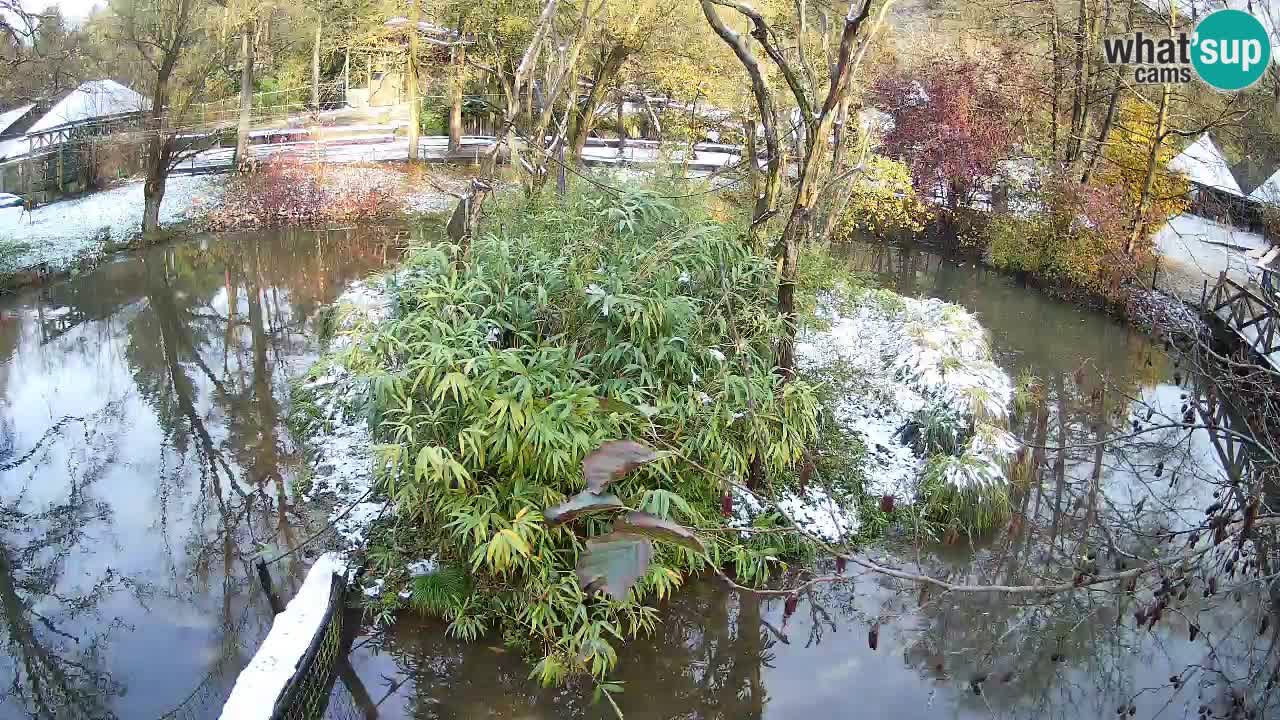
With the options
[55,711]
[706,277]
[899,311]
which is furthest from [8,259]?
[899,311]

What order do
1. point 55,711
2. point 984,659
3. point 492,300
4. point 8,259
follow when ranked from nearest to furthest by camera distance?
point 55,711 → point 984,659 → point 492,300 → point 8,259

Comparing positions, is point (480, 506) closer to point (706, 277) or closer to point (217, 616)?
point (217, 616)

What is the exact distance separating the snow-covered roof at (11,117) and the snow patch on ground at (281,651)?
14.1 metres

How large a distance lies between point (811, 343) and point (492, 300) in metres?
3.92

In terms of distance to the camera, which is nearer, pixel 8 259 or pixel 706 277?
pixel 706 277

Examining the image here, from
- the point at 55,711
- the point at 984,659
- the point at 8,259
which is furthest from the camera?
the point at 8,259

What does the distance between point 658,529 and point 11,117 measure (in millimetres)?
18353

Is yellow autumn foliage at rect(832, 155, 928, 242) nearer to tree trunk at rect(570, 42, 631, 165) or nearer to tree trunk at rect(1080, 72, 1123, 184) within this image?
tree trunk at rect(1080, 72, 1123, 184)

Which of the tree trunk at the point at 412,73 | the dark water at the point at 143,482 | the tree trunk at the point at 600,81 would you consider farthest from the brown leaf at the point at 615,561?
the tree trunk at the point at 412,73

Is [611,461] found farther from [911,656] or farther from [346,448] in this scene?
[346,448]

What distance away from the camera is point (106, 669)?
5.31 meters

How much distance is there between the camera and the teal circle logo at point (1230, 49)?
8.98 m

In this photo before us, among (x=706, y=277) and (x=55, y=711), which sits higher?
(x=706, y=277)

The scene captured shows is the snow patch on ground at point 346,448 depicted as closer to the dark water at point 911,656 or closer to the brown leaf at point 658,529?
the dark water at point 911,656
